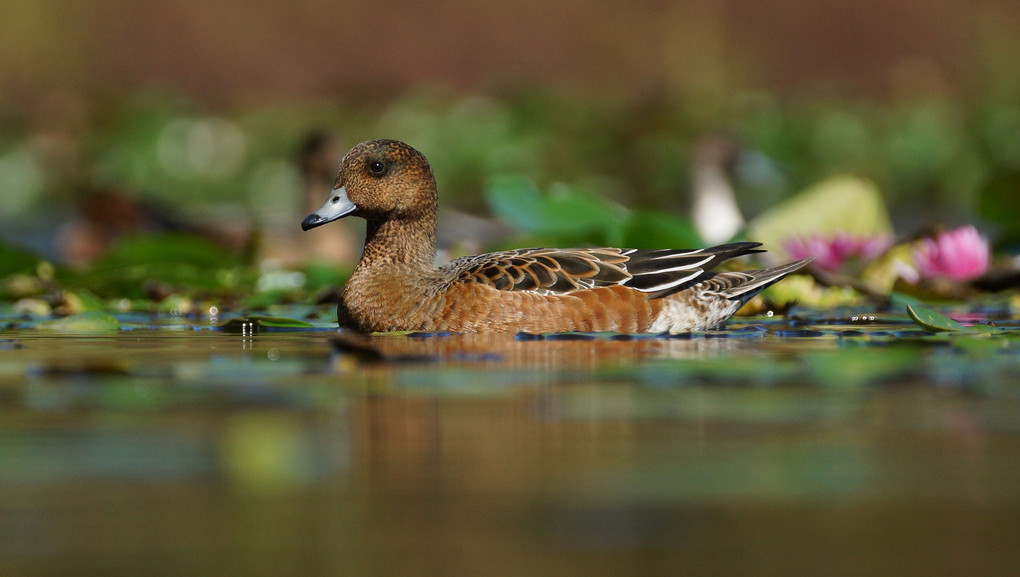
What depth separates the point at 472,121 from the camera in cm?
1953

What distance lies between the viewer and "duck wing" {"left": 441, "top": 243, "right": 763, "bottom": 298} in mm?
6262

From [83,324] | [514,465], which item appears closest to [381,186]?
[83,324]

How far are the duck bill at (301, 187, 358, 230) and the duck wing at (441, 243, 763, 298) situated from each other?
2.03 ft

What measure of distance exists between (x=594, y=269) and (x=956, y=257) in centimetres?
267

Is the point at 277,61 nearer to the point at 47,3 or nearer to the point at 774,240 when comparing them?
the point at 47,3

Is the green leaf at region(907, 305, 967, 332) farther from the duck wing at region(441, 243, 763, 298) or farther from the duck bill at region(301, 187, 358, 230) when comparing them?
the duck bill at region(301, 187, 358, 230)

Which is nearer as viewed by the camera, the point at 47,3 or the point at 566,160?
the point at 566,160

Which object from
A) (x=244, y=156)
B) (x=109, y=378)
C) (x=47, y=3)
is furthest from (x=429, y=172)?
(x=47, y=3)

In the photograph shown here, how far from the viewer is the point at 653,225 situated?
25.7 ft

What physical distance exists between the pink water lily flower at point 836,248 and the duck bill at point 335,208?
9.84ft

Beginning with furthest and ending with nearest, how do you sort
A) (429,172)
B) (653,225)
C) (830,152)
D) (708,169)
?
(830,152)
(708,169)
(653,225)
(429,172)

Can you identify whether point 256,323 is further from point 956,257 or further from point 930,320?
point 956,257

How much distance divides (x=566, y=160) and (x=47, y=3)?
10.2 meters

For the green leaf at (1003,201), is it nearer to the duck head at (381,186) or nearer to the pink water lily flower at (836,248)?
the pink water lily flower at (836,248)
